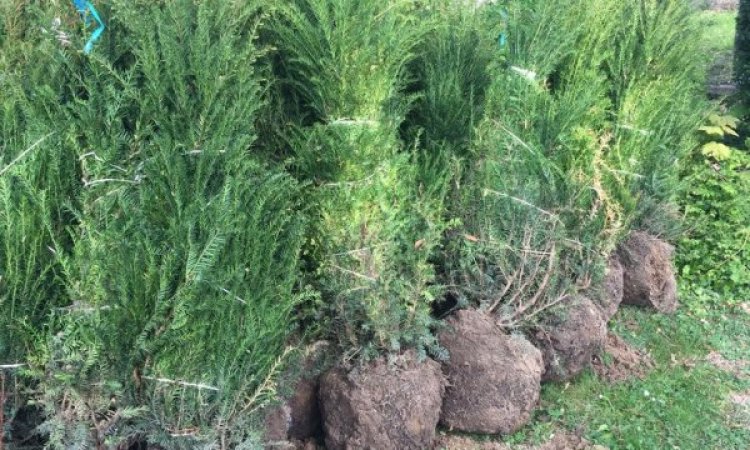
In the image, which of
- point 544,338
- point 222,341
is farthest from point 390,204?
point 544,338

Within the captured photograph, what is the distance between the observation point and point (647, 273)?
558 cm

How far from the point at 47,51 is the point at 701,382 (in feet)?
14.2

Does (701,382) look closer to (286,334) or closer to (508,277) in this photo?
(508,277)

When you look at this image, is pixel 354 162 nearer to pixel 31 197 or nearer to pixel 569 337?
pixel 31 197

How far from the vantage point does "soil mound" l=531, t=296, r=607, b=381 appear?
441cm

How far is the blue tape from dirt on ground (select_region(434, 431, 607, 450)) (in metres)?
2.55

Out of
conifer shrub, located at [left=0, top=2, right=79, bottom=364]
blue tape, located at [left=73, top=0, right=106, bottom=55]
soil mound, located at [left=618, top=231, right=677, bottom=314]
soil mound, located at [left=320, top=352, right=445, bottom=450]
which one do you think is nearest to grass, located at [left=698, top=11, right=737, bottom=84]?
soil mound, located at [left=618, top=231, right=677, bottom=314]

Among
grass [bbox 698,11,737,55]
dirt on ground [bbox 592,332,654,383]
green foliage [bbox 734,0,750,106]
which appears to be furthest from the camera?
grass [bbox 698,11,737,55]

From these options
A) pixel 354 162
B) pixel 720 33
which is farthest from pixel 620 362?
pixel 720 33

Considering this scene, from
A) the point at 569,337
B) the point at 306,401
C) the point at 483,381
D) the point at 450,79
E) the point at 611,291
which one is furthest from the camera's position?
the point at 611,291

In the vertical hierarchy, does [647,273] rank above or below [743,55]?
below

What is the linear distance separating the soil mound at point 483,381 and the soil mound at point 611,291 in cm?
123

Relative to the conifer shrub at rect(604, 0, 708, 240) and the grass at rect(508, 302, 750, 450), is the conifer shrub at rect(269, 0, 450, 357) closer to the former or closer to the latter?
the grass at rect(508, 302, 750, 450)

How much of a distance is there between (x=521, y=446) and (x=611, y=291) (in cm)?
161
